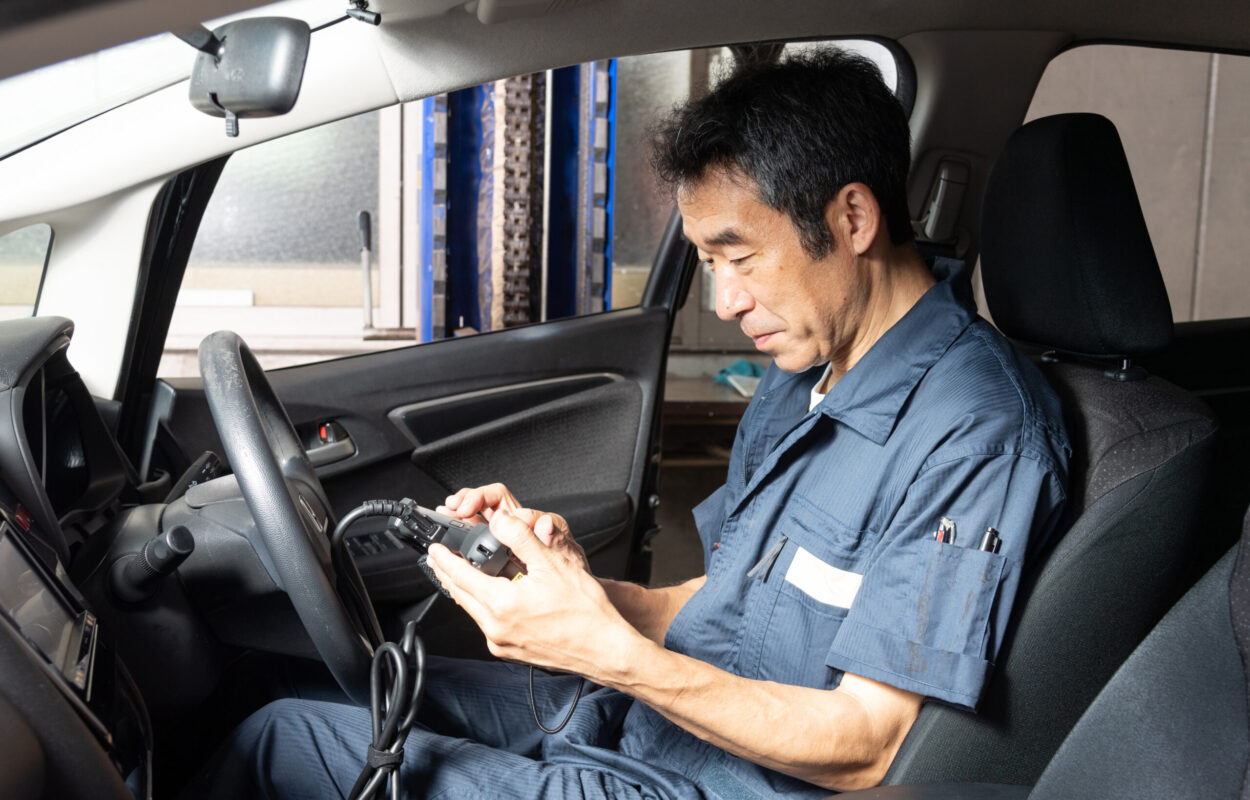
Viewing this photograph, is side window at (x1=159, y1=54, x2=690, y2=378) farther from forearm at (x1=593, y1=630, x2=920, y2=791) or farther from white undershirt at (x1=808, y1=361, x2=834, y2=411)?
forearm at (x1=593, y1=630, x2=920, y2=791)

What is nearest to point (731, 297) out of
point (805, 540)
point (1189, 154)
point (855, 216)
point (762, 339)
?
point (762, 339)

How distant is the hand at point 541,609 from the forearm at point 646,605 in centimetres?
34

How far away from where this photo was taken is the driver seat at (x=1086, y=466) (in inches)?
40.8

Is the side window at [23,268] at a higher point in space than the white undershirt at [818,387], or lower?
higher

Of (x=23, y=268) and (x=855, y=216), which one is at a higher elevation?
(x=855, y=216)

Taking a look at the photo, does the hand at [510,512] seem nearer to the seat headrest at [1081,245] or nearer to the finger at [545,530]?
the finger at [545,530]

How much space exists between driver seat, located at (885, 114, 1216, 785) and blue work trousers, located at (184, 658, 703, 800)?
1.10ft

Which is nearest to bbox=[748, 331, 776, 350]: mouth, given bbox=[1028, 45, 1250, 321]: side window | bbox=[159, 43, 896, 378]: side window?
bbox=[159, 43, 896, 378]: side window

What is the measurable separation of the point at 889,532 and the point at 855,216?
345 mm

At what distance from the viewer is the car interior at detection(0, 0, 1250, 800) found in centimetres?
83

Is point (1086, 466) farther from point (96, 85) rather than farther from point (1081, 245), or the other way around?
point (96, 85)

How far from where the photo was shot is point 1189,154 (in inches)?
179

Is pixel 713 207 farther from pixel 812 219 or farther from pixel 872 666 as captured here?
pixel 872 666

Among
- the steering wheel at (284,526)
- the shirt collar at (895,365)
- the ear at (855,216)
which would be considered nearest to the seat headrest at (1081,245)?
the shirt collar at (895,365)
